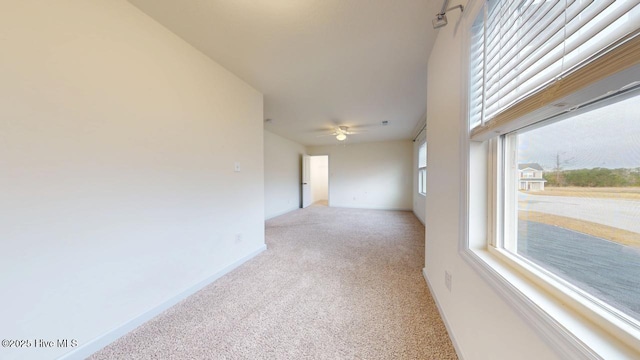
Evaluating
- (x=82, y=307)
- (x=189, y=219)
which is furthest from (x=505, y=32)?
(x=82, y=307)

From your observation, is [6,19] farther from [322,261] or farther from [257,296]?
[322,261]

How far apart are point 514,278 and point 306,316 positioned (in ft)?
4.56

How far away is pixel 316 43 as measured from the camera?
6.21 ft

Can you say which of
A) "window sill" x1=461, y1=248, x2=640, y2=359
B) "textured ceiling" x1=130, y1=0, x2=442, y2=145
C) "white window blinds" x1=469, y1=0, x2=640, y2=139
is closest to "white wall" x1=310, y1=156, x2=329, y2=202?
"textured ceiling" x1=130, y1=0, x2=442, y2=145

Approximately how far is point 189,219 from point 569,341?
236cm

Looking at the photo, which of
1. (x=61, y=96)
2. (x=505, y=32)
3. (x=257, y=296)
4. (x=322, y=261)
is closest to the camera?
(x=505, y=32)

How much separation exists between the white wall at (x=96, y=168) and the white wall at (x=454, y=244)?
7.16 feet

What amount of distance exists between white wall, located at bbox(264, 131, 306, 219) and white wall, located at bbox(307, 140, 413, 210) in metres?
1.10

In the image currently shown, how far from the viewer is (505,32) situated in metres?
0.88

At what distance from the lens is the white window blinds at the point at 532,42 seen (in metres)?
0.51

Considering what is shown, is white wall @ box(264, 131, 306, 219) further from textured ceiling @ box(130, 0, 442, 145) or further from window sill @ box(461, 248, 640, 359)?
window sill @ box(461, 248, 640, 359)

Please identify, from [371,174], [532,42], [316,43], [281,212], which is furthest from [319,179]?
[532,42]

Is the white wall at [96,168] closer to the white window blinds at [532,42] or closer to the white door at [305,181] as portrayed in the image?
the white window blinds at [532,42]

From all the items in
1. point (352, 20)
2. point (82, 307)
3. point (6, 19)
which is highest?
point (352, 20)
